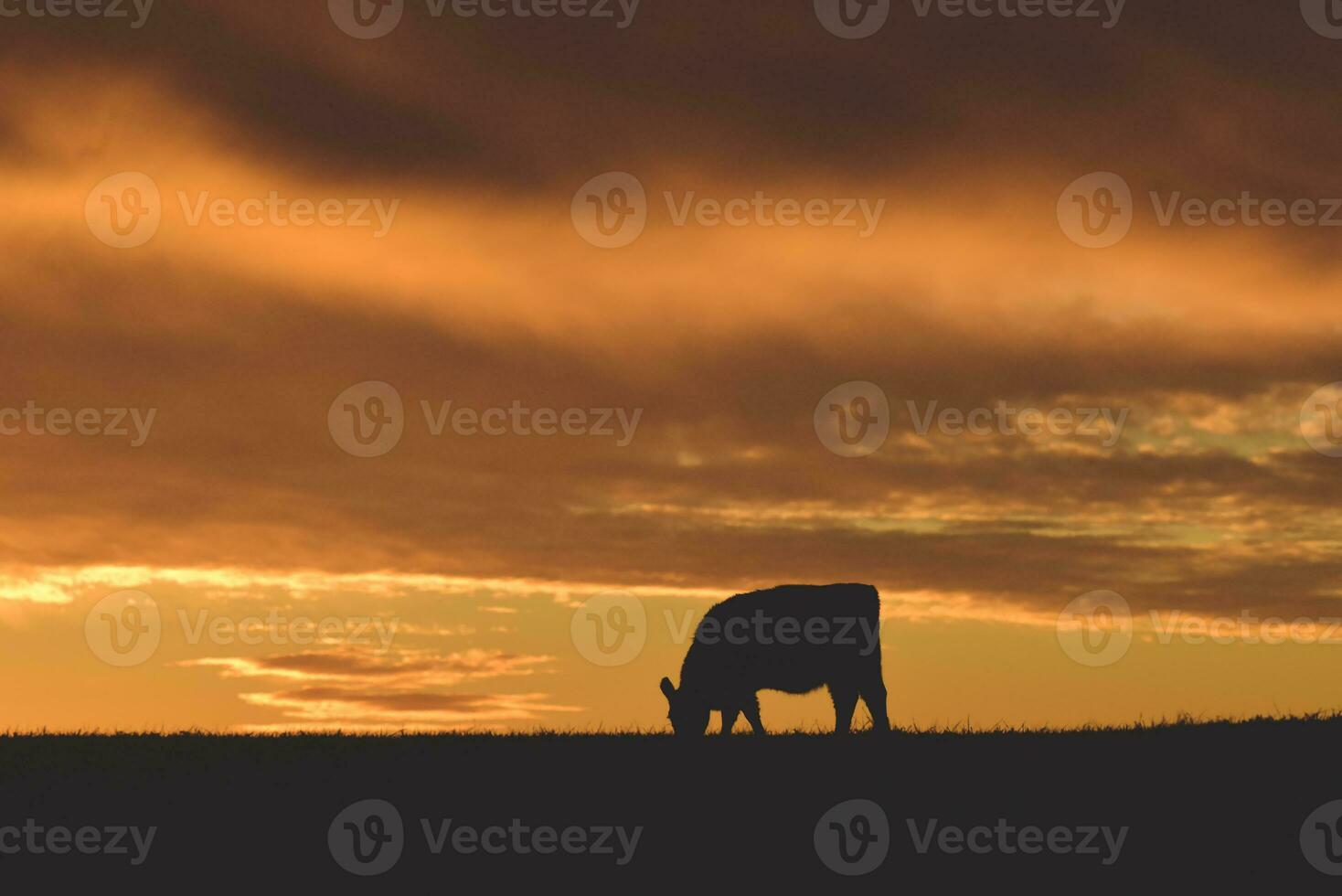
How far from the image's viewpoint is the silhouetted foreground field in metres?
15.4

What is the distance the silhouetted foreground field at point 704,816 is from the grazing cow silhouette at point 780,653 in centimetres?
722

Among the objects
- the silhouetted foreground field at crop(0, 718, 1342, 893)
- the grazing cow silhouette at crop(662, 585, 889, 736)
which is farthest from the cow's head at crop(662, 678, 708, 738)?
the silhouetted foreground field at crop(0, 718, 1342, 893)

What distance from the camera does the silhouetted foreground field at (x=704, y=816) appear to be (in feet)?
50.4

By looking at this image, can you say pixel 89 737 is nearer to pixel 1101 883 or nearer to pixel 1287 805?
pixel 1101 883

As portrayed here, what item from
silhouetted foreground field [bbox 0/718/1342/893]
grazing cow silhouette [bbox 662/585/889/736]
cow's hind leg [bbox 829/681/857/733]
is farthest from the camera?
grazing cow silhouette [bbox 662/585/889/736]

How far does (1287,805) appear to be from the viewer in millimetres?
16906

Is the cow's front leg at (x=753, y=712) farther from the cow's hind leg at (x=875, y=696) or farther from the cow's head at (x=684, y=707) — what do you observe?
the cow's hind leg at (x=875, y=696)

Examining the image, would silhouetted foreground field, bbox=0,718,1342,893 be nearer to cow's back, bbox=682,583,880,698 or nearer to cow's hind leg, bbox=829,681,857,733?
cow's hind leg, bbox=829,681,857,733

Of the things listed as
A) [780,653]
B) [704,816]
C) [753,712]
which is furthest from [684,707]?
[704,816]

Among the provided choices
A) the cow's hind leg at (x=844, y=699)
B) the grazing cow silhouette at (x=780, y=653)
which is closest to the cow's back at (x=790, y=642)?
the grazing cow silhouette at (x=780, y=653)

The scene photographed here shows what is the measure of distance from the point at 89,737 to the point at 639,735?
29.0ft

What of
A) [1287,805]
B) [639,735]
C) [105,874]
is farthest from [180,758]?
[1287,805]

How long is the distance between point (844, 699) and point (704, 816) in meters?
11.1

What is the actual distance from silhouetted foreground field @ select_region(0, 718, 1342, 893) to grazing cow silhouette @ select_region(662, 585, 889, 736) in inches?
284
